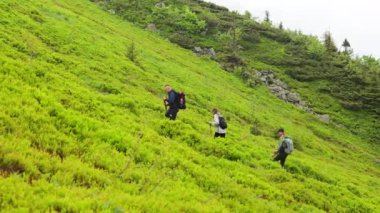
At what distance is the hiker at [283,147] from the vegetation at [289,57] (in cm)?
4378

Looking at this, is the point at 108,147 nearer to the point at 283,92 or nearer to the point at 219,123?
the point at 219,123

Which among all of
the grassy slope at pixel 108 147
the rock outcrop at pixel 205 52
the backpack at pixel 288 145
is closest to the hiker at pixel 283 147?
the backpack at pixel 288 145

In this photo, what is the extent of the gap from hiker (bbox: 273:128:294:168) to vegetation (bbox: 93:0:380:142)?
43779 mm

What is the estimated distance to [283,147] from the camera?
26.5 metres

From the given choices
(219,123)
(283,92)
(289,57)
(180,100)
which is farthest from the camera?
(289,57)

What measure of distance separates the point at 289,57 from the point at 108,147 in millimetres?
85391

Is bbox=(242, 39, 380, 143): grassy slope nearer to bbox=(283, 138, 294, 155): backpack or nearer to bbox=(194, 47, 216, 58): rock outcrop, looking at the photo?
bbox=(194, 47, 216, 58): rock outcrop

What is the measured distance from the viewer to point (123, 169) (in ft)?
48.6

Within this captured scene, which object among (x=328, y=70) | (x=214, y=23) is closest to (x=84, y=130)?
(x=328, y=70)

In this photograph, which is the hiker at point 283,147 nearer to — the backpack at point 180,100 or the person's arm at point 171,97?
the backpack at point 180,100

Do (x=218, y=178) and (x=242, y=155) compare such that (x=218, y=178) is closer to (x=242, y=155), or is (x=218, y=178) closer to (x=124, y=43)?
(x=242, y=155)

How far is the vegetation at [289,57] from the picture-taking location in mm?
76875

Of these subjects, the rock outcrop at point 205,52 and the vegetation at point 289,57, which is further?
the rock outcrop at point 205,52

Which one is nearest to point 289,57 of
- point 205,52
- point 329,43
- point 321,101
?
point 329,43
